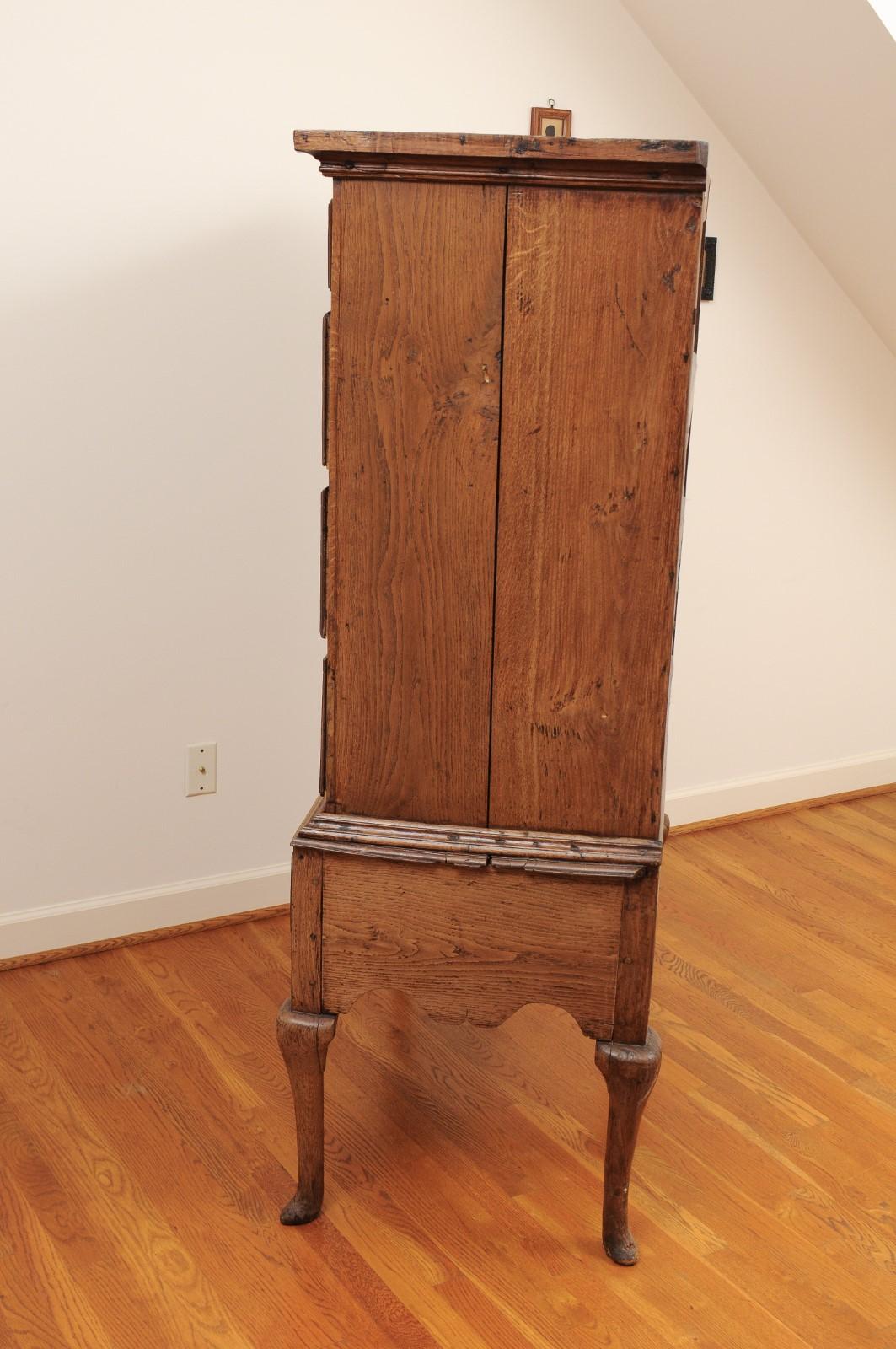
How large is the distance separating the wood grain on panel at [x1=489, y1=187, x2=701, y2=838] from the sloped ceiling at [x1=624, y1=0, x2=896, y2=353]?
118cm

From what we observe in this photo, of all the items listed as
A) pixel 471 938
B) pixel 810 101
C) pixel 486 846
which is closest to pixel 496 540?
pixel 486 846

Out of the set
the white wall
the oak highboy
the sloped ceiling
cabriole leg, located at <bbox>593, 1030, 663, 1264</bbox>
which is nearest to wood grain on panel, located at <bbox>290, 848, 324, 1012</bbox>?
the oak highboy

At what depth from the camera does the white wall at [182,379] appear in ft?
7.45

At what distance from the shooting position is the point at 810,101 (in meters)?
2.69

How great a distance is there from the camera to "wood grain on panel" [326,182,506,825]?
157 cm

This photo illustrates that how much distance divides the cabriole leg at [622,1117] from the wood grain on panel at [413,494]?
0.38m

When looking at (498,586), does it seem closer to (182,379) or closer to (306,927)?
(306,927)

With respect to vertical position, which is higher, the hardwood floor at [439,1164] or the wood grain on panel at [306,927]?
the wood grain on panel at [306,927]

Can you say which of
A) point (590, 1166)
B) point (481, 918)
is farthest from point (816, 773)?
point (481, 918)

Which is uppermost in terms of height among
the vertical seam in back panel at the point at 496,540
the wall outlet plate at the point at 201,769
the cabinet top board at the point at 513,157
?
the cabinet top board at the point at 513,157

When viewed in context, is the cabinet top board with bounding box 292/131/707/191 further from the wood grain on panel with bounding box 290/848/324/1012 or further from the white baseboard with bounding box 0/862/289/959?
the white baseboard with bounding box 0/862/289/959

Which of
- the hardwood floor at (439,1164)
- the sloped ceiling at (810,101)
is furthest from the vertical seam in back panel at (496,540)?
the sloped ceiling at (810,101)

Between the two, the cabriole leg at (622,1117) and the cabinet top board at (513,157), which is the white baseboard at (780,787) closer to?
the cabriole leg at (622,1117)

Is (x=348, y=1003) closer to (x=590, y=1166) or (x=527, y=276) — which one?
(x=590, y=1166)
